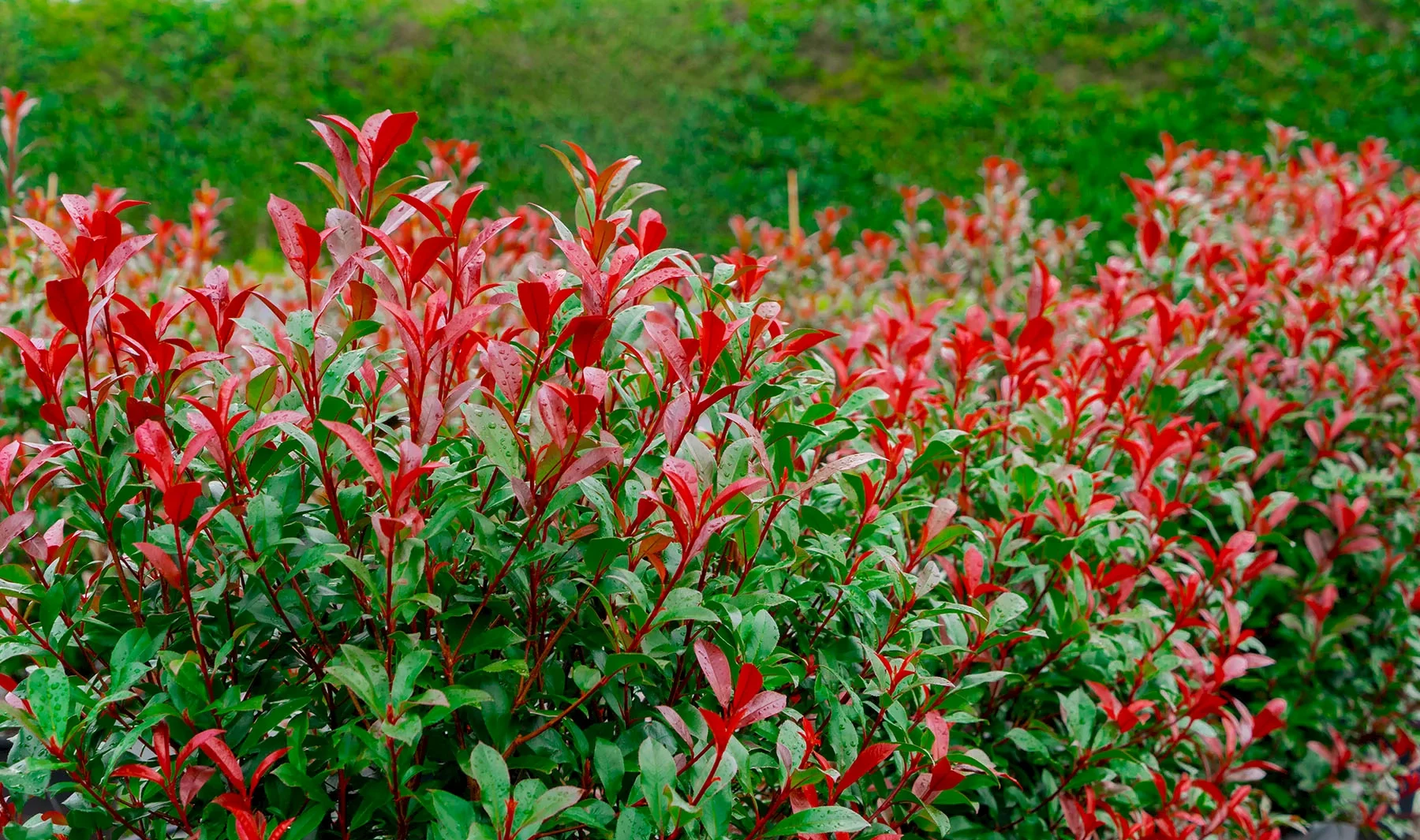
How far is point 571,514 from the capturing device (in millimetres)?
1169

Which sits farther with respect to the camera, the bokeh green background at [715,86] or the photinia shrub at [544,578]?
the bokeh green background at [715,86]

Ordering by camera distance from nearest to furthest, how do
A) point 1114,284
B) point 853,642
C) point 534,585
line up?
point 534,585 → point 853,642 → point 1114,284

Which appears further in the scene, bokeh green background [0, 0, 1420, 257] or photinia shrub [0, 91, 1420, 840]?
bokeh green background [0, 0, 1420, 257]

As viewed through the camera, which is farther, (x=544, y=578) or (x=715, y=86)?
(x=715, y=86)

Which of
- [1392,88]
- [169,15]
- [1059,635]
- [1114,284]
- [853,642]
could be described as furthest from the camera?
[169,15]

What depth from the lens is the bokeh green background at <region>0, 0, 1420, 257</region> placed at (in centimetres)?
1059

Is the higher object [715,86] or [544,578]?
[544,578]

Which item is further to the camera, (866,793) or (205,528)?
(866,793)

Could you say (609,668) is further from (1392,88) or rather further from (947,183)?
(1392,88)

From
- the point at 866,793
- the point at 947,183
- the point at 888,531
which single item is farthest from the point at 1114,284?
the point at 947,183

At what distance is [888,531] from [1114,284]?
123 centimetres

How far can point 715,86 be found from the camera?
456 inches

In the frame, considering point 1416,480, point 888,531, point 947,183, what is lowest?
point 947,183

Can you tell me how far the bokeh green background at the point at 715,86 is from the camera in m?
10.6
